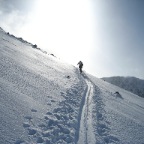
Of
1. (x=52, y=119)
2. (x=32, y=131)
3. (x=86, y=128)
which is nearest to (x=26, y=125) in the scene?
(x=32, y=131)

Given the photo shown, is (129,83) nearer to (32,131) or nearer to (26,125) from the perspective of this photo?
(26,125)

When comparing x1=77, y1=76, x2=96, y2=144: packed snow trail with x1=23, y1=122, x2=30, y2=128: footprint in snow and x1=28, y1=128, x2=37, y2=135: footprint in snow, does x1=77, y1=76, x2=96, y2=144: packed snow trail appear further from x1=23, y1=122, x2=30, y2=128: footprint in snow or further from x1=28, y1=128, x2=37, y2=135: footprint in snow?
x1=23, y1=122, x2=30, y2=128: footprint in snow

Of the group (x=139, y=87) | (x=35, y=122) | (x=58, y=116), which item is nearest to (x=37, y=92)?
(x=58, y=116)

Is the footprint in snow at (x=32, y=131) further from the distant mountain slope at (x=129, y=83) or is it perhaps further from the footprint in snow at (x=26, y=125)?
the distant mountain slope at (x=129, y=83)

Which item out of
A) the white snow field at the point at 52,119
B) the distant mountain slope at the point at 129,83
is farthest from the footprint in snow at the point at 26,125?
the distant mountain slope at the point at 129,83

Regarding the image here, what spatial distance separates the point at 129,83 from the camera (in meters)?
185

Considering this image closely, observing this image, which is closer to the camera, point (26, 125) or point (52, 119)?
point (26, 125)

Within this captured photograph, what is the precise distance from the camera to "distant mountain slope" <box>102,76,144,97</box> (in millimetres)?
171762

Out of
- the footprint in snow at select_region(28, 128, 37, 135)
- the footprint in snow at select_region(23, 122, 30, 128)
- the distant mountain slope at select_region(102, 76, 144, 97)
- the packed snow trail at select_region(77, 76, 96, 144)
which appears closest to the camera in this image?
the footprint in snow at select_region(28, 128, 37, 135)

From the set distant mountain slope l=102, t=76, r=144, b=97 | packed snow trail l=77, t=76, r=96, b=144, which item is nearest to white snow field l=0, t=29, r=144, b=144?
packed snow trail l=77, t=76, r=96, b=144

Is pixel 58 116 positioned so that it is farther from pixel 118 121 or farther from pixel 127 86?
pixel 127 86

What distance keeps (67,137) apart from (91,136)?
193 cm

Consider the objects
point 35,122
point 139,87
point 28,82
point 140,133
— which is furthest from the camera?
point 139,87

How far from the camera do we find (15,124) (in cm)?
1193
